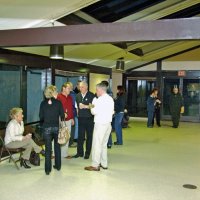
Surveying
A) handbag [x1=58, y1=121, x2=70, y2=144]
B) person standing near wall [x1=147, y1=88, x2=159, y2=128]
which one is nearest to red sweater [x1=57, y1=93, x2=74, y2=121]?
handbag [x1=58, y1=121, x2=70, y2=144]

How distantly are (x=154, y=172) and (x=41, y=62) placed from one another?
139 inches

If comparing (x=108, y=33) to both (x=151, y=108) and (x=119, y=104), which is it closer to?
(x=119, y=104)

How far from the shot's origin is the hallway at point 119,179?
3854 millimetres

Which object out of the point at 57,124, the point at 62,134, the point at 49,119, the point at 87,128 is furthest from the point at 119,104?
the point at 49,119

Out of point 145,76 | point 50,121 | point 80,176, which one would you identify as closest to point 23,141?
point 50,121

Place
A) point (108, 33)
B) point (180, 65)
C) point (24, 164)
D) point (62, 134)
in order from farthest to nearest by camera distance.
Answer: point (180, 65) < point (24, 164) < point (62, 134) < point (108, 33)

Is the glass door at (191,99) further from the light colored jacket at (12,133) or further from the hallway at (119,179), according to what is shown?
the light colored jacket at (12,133)

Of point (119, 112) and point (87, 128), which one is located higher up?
point (119, 112)

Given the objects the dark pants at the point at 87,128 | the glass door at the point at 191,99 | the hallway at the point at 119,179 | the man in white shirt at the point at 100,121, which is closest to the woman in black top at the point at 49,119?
the hallway at the point at 119,179

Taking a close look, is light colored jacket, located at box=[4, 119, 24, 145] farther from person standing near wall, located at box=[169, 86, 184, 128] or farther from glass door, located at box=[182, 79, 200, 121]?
glass door, located at box=[182, 79, 200, 121]

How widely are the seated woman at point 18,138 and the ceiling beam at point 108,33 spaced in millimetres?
1263

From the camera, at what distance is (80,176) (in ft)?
15.0

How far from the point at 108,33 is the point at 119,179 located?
217 cm

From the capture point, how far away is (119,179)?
177 inches
